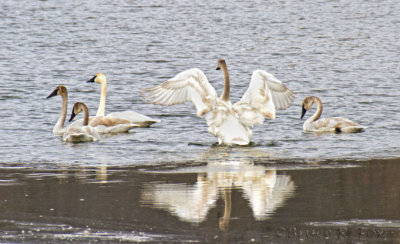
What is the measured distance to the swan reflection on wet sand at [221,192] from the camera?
827cm

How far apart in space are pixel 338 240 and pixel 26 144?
7788 mm

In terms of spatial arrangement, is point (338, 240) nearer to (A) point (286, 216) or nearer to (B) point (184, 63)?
(A) point (286, 216)

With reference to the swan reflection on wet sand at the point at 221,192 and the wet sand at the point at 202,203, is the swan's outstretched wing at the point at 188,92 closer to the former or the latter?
the wet sand at the point at 202,203

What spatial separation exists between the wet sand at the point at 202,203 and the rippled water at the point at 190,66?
0.53 feet

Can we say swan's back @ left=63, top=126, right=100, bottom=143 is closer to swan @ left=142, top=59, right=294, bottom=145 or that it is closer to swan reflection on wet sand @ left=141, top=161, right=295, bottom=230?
swan @ left=142, top=59, right=294, bottom=145

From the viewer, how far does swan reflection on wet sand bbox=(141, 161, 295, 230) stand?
8.27 m

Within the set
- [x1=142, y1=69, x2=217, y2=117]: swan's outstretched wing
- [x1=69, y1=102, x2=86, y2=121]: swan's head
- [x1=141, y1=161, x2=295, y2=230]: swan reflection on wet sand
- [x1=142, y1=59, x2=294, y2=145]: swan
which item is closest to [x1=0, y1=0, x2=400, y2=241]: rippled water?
[x1=141, y1=161, x2=295, y2=230]: swan reflection on wet sand

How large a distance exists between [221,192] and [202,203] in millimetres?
618

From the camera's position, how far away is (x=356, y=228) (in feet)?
24.9

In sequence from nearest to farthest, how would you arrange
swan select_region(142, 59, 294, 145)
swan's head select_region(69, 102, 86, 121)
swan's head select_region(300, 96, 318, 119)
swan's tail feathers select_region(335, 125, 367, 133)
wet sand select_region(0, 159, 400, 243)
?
wet sand select_region(0, 159, 400, 243)
swan select_region(142, 59, 294, 145)
swan's tail feathers select_region(335, 125, 367, 133)
swan's head select_region(69, 102, 86, 121)
swan's head select_region(300, 96, 318, 119)

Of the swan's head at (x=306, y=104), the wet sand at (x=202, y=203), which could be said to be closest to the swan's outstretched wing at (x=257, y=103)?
the wet sand at (x=202, y=203)

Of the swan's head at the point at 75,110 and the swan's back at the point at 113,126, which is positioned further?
the swan's head at the point at 75,110

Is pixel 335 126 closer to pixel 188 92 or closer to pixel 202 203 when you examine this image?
pixel 188 92

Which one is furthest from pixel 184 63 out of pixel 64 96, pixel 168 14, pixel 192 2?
pixel 192 2
